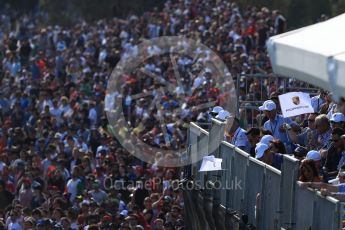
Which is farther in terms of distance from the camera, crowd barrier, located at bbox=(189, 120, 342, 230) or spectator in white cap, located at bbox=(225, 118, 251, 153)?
spectator in white cap, located at bbox=(225, 118, 251, 153)

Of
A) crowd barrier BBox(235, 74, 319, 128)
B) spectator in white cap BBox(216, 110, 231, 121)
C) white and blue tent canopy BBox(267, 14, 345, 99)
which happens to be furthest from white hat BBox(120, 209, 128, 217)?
white and blue tent canopy BBox(267, 14, 345, 99)

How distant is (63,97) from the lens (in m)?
29.9

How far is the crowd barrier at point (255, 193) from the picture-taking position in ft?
35.7

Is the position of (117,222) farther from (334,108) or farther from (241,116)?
(334,108)

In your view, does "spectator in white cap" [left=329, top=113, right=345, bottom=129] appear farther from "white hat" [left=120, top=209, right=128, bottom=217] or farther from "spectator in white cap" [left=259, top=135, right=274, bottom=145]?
"white hat" [left=120, top=209, right=128, bottom=217]

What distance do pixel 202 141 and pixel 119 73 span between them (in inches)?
648

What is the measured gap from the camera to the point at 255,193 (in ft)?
43.9

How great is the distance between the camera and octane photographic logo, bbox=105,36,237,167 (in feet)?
74.8

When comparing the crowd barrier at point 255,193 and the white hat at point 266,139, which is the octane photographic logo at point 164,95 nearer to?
the crowd barrier at point 255,193

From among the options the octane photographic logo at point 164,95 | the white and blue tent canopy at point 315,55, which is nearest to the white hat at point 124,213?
the octane photographic logo at point 164,95

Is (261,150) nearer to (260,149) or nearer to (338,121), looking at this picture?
(260,149)

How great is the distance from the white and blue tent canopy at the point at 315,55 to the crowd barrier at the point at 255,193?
1.29m

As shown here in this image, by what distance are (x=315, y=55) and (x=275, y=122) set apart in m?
5.32

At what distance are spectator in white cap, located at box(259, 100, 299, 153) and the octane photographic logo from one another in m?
3.26
